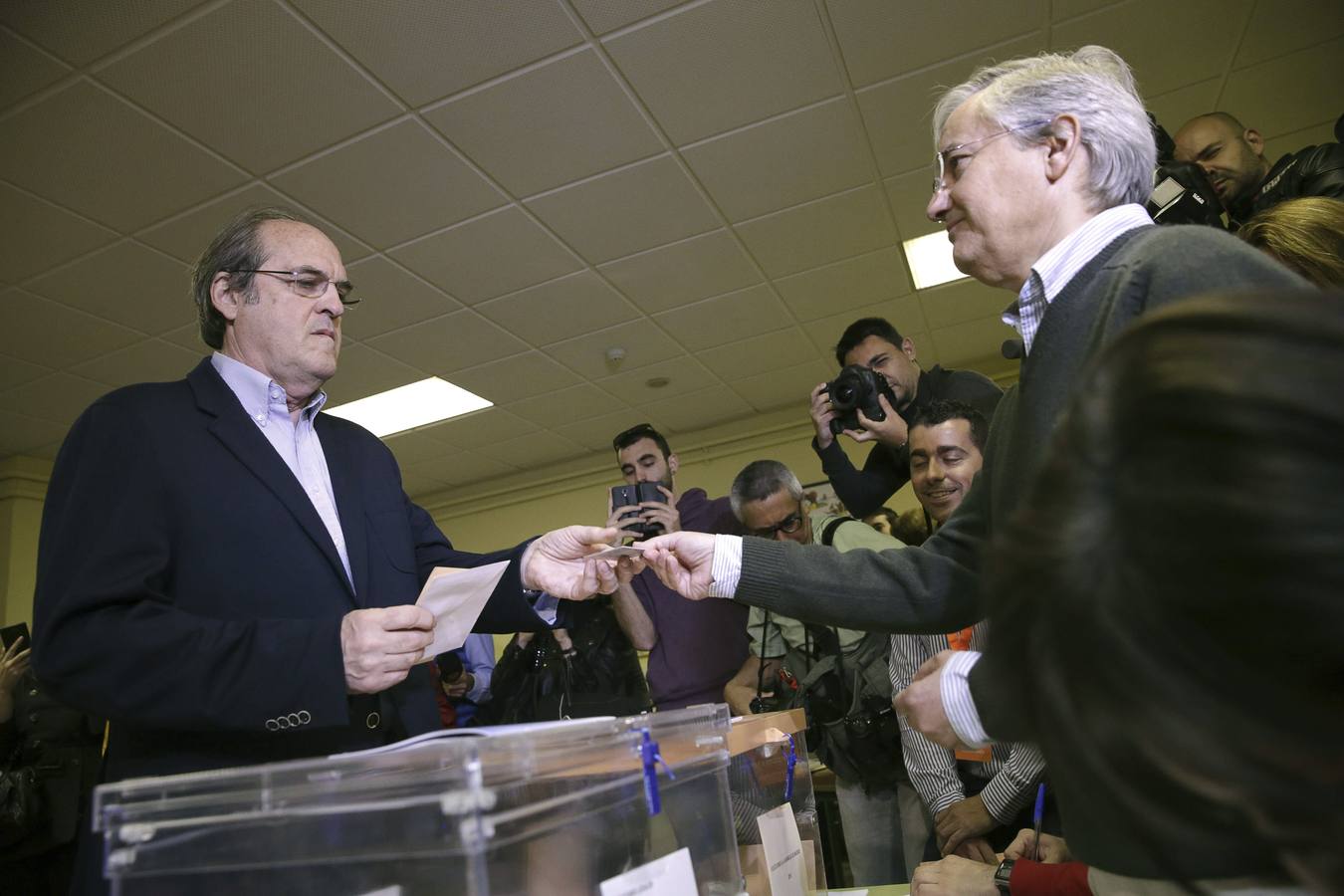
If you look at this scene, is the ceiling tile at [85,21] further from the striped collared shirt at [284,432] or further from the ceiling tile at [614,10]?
the striped collared shirt at [284,432]

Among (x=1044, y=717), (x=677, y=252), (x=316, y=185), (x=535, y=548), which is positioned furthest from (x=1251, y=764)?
(x=677, y=252)

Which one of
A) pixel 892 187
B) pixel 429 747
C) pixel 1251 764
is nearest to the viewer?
pixel 1251 764

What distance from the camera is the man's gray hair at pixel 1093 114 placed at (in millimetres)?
1048

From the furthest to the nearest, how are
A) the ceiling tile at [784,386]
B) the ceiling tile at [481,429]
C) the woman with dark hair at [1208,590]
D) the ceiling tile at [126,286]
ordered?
1. the ceiling tile at [481,429]
2. the ceiling tile at [784,386]
3. the ceiling tile at [126,286]
4. the woman with dark hair at [1208,590]

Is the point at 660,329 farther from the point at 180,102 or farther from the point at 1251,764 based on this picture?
the point at 1251,764

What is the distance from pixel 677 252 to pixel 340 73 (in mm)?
1663

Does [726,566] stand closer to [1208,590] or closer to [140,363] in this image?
[1208,590]

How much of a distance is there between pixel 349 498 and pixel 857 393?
1.54m

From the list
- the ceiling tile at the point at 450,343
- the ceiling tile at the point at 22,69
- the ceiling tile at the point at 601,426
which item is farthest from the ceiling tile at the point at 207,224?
the ceiling tile at the point at 601,426

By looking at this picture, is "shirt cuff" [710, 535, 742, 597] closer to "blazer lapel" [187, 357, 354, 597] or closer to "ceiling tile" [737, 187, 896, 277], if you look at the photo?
"blazer lapel" [187, 357, 354, 597]

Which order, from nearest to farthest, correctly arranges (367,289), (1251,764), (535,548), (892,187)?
(1251,764)
(535,548)
(892,187)
(367,289)

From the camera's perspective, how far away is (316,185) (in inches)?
119

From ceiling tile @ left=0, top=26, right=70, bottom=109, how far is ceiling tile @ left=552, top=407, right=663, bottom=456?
368 cm

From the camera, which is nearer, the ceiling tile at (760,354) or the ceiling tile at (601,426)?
the ceiling tile at (760,354)
